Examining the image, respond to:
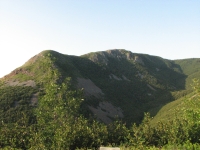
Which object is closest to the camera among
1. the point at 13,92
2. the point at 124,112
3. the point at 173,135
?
the point at 173,135

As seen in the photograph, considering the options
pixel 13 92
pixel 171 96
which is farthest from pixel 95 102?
pixel 171 96

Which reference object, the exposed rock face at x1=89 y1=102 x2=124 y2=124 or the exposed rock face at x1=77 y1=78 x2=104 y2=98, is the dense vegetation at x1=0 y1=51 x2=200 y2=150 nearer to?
the exposed rock face at x1=89 y1=102 x2=124 y2=124

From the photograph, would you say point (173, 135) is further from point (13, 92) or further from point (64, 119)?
point (13, 92)

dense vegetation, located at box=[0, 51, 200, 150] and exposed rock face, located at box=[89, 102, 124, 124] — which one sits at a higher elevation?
dense vegetation, located at box=[0, 51, 200, 150]

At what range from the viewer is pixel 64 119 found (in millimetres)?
32188

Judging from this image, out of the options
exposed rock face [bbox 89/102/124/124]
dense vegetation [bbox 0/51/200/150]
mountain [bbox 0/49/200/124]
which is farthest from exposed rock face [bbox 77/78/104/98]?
dense vegetation [bbox 0/51/200/150]

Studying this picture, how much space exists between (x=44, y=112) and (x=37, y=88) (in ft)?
258

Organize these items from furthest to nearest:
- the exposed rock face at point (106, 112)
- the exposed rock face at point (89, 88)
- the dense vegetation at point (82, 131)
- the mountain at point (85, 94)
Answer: the exposed rock face at point (89, 88)
the exposed rock face at point (106, 112)
the mountain at point (85, 94)
the dense vegetation at point (82, 131)

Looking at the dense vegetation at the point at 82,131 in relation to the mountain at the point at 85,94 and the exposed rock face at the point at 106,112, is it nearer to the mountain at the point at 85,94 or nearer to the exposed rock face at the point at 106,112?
the mountain at the point at 85,94

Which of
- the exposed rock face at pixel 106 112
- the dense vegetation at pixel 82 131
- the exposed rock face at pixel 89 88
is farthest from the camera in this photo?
the exposed rock face at pixel 89 88

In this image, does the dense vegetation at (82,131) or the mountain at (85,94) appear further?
the mountain at (85,94)

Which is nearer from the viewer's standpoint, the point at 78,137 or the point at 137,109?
the point at 78,137

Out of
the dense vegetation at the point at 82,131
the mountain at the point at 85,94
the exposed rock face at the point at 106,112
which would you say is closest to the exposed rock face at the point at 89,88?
the mountain at the point at 85,94

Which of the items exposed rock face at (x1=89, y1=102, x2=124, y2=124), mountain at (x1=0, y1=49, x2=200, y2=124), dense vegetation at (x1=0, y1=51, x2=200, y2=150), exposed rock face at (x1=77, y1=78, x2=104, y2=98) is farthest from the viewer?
exposed rock face at (x1=77, y1=78, x2=104, y2=98)
